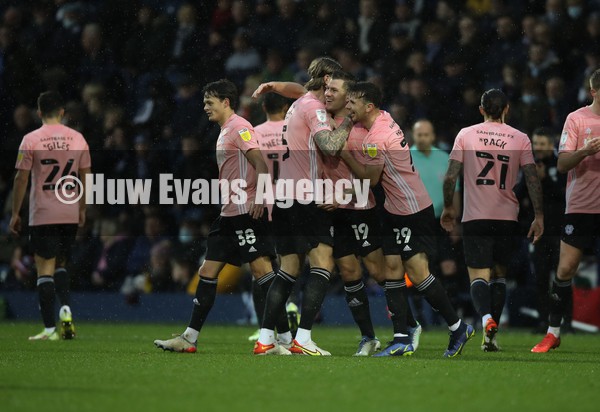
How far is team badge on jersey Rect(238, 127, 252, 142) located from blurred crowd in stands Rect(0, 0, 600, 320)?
4976 millimetres

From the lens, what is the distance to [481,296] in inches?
374

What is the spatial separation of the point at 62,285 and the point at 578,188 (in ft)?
17.1

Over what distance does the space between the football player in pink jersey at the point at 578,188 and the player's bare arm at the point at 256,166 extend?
2.45 m

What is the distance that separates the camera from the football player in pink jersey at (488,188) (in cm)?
937

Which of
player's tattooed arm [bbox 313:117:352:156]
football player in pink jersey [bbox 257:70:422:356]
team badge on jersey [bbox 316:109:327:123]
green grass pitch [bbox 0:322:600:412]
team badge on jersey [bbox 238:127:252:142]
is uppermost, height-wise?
team badge on jersey [bbox 316:109:327:123]

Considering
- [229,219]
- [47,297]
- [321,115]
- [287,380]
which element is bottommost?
[287,380]

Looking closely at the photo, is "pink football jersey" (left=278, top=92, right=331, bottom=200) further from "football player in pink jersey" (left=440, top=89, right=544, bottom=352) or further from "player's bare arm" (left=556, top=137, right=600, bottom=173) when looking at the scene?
"player's bare arm" (left=556, top=137, right=600, bottom=173)

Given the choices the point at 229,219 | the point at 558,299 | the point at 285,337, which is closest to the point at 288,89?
the point at 229,219

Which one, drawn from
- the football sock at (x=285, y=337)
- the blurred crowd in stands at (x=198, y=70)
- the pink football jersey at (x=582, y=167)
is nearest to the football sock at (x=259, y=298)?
the football sock at (x=285, y=337)

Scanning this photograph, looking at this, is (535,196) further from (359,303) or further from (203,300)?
(203,300)

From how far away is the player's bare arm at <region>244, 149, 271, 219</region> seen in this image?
28.5ft

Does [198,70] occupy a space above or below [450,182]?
above

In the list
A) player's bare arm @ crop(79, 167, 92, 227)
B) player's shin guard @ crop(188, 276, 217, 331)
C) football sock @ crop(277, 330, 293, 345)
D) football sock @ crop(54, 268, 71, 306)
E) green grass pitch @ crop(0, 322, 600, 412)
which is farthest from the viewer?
football sock @ crop(54, 268, 71, 306)

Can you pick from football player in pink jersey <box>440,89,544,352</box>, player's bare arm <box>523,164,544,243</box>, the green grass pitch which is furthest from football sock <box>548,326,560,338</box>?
player's bare arm <box>523,164,544,243</box>
